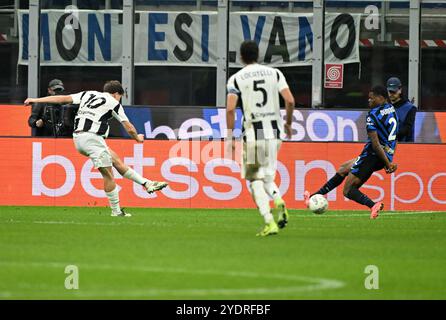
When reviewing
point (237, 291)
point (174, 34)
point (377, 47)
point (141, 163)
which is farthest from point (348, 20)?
point (237, 291)

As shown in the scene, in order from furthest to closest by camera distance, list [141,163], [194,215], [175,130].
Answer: [175,130], [141,163], [194,215]

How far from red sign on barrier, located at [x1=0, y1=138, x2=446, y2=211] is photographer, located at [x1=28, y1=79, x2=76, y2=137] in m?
0.91

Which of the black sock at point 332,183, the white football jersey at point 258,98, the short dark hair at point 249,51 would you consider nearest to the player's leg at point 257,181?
the white football jersey at point 258,98

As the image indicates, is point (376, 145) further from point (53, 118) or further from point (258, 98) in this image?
point (53, 118)

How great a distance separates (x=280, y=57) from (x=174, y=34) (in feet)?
7.04

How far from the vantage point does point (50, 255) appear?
481 inches

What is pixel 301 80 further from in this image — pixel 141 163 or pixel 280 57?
pixel 141 163

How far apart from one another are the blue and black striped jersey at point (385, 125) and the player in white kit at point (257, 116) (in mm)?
4027

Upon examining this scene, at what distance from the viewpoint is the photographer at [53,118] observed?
23.7m

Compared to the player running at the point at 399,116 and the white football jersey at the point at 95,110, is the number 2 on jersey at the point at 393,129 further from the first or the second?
the white football jersey at the point at 95,110

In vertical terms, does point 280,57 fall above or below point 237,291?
above

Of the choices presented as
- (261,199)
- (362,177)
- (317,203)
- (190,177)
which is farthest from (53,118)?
(261,199)

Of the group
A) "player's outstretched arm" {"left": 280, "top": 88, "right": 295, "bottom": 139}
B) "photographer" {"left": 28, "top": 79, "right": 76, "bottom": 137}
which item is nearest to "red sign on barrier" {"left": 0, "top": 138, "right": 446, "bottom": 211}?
"photographer" {"left": 28, "top": 79, "right": 76, "bottom": 137}

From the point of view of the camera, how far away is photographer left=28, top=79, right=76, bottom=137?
23734mm
